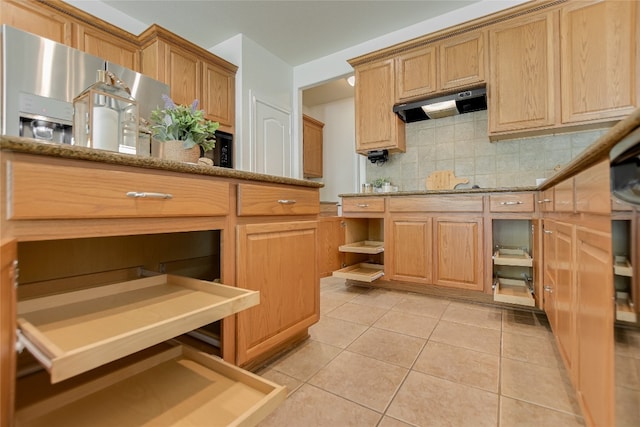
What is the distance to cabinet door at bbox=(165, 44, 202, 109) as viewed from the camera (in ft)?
8.75

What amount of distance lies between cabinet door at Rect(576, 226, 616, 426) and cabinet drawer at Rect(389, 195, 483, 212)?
1319 mm

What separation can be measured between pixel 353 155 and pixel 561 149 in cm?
268

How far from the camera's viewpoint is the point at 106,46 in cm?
249

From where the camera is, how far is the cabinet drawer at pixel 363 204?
2.60 meters

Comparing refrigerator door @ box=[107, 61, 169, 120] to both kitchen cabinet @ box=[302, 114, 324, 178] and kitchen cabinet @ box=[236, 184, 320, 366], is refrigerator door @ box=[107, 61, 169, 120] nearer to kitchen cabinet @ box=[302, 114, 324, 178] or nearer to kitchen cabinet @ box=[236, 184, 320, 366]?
kitchen cabinet @ box=[236, 184, 320, 366]

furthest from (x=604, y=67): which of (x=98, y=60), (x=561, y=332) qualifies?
(x=98, y=60)

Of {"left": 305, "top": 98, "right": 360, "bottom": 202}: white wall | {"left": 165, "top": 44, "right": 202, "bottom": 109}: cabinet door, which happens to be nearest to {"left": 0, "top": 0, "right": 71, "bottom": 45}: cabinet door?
{"left": 165, "top": 44, "right": 202, "bottom": 109}: cabinet door

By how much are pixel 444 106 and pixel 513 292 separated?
5.34 ft

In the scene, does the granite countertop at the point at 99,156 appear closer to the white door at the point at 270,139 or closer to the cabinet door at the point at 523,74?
the cabinet door at the point at 523,74

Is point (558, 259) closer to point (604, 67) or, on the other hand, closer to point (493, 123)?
point (493, 123)

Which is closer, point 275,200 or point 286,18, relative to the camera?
point 275,200

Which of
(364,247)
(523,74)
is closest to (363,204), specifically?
(364,247)

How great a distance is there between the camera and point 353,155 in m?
4.57

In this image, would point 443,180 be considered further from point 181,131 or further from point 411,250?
point 181,131
